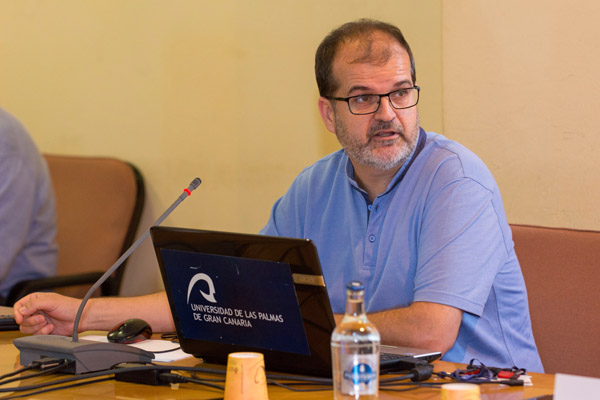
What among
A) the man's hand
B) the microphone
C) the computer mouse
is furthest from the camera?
the man's hand

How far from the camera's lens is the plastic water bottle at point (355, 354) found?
1.12 meters

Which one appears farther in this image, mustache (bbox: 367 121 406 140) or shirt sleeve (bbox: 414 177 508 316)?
mustache (bbox: 367 121 406 140)

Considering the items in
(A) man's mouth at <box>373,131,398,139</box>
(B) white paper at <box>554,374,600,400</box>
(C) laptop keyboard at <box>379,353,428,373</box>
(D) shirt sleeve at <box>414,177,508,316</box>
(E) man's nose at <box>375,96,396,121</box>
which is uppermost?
(E) man's nose at <box>375,96,396,121</box>

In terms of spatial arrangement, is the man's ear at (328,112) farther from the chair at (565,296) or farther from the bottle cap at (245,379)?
the bottle cap at (245,379)

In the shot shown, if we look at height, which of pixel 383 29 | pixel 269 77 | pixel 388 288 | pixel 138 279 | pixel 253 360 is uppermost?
pixel 383 29

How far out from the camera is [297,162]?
2951 millimetres

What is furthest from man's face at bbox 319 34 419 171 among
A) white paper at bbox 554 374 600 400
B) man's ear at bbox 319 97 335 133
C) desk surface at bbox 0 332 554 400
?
white paper at bbox 554 374 600 400

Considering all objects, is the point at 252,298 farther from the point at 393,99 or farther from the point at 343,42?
the point at 343,42

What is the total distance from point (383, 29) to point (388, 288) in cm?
66

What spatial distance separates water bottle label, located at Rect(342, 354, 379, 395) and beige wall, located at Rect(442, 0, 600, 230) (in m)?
1.42

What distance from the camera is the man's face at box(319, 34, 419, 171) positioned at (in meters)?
2.01

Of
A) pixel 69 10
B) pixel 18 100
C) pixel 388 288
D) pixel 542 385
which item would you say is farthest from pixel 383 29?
pixel 18 100

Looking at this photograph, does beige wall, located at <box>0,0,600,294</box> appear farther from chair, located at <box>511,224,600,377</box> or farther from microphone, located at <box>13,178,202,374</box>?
microphone, located at <box>13,178,202,374</box>

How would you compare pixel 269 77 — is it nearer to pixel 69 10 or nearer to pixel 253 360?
pixel 69 10
